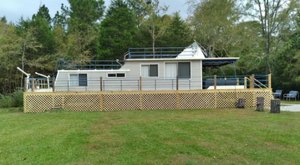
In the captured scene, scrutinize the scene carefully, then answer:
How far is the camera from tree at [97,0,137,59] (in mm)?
29069

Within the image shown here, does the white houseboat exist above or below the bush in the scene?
above

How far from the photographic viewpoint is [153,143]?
718 centimetres

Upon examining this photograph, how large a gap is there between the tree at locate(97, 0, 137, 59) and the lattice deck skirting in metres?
14.0

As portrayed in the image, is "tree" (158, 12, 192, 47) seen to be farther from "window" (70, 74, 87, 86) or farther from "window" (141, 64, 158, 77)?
"window" (70, 74, 87, 86)

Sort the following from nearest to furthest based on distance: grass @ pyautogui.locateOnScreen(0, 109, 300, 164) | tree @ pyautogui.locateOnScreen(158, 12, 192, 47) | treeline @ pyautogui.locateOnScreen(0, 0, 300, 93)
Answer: grass @ pyautogui.locateOnScreen(0, 109, 300, 164), treeline @ pyautogui.locateOnScreen(0, 0, 300, 93), tree @ pyautogui.locateOnScreen(158, 12, 192, 47)

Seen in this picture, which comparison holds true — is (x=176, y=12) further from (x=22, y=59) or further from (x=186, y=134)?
(x=186, y=134)

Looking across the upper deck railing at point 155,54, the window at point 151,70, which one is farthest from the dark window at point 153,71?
the upper deck railing at point 155,54

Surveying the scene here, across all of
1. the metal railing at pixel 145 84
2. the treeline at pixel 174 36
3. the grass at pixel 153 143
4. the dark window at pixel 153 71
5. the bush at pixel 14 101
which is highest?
the treeline at pixel 174 36

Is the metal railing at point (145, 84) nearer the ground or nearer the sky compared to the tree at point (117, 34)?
nearer the ground

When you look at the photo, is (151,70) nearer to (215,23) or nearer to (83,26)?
(215,23)

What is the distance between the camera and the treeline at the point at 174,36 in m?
24.6

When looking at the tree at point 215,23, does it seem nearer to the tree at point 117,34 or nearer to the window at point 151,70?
the tree at point 117,34

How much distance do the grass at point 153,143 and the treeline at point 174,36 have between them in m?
16.1

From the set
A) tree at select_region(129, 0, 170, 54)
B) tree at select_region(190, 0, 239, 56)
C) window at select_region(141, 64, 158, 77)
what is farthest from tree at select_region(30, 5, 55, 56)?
window at select_region(141, 64, 158, 77)
